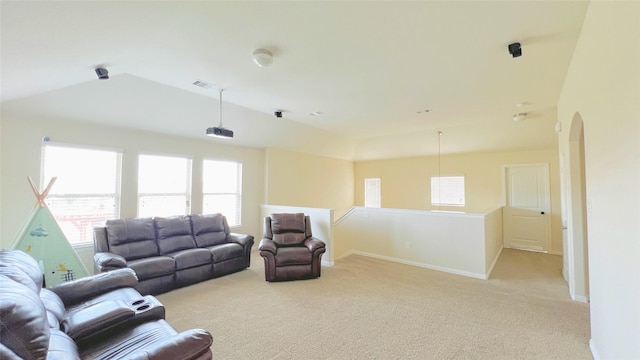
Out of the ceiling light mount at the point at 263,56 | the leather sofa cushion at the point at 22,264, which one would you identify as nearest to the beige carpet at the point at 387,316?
the leather sofa cushion at the point at 22,264

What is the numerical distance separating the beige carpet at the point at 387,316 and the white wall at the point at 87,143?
80.4 inches

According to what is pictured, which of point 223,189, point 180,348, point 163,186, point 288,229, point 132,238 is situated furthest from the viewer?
point 223,189

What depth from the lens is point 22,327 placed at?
112 centimetres

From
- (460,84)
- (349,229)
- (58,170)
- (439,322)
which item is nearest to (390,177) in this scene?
(349,229)

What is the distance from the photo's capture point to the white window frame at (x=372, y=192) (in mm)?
8602

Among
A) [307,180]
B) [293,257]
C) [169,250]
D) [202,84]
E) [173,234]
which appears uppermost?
[202,84]

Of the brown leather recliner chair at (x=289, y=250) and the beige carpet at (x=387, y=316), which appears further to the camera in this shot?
the brown leather recliner chair at (x=289, y=250)

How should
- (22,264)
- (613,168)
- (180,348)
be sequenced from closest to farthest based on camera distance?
(180,348)
(613,168)
(22,264)

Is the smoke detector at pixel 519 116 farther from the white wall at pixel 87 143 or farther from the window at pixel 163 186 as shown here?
the window at pixel 163 186

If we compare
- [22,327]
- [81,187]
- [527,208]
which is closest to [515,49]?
[22,327]

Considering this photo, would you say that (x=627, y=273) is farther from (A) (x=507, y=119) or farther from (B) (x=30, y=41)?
(A) (x=507, y=119)

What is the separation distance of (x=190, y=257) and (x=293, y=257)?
1.53 meters

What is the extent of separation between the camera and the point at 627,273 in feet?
4.91

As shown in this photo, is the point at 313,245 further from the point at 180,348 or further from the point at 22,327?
the point at 22,327
